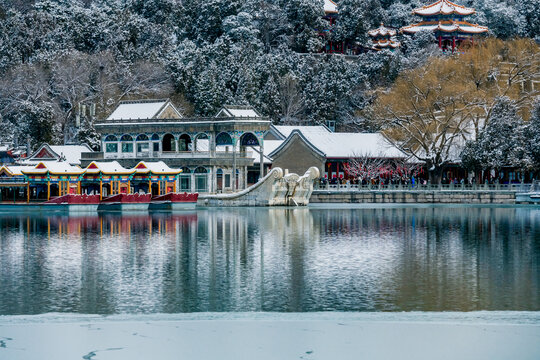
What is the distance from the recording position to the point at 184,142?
74.9 m

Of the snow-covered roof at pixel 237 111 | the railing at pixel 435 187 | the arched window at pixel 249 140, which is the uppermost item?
the snow-covered roof at pixel 237 111

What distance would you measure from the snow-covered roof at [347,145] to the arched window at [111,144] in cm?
1320

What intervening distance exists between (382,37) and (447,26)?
9.24 metres

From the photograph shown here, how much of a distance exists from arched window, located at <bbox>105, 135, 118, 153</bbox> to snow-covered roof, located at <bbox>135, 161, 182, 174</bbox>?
8.06 metres

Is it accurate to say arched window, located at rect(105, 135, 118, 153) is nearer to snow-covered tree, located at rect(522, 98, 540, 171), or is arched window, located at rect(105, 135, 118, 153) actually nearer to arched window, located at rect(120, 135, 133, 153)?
arched window, located at rect(120, 135, 133, 153)

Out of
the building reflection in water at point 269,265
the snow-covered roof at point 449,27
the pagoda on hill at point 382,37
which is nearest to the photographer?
the building reflection in water at point 269,265

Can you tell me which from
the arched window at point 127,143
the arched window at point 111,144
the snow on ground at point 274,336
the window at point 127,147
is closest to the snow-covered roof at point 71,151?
the arched window at point 111,144

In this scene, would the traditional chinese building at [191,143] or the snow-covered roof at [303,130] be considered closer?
the traditional chinese building at [191,143]

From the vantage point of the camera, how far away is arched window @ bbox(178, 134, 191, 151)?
74062 millimetres

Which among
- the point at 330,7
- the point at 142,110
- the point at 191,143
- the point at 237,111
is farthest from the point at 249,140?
the point at 330,7

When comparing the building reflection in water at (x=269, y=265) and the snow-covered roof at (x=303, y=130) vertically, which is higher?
the snow-covered roof at (x=303, y=130)

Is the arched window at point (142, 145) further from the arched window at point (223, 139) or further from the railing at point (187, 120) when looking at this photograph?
the arched window at point (223, 139)

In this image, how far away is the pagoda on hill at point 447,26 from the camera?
117 metres

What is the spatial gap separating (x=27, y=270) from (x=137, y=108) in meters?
50.2
